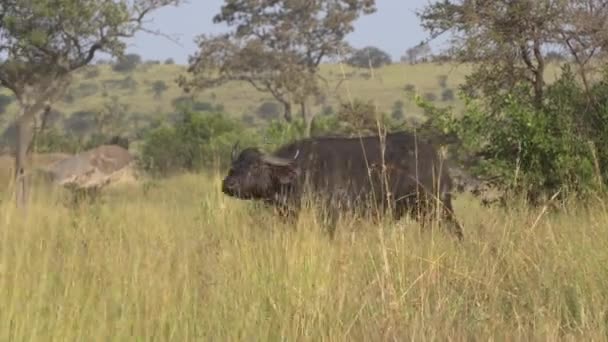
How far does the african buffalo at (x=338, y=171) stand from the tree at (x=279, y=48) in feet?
66.5

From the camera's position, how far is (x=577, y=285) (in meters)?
4.21

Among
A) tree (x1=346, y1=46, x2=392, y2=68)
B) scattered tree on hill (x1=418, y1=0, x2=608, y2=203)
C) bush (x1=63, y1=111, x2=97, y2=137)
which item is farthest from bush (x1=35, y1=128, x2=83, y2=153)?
bush (x1=63, y1=111, x2=97, y2=137)

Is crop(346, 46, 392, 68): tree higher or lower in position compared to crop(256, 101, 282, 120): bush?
higher

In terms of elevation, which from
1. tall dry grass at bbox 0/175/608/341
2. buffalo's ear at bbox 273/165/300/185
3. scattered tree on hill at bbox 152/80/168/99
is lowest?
tall dry grass at bbox 0/175/608/341

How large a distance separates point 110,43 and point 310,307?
9364 mm

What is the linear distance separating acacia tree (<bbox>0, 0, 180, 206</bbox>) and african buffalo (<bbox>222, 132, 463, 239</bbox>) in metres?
4.20

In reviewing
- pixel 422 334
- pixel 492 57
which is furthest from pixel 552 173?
pixel 422 334

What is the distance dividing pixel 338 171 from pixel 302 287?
487cm

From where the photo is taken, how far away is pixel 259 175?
8844 millimetres

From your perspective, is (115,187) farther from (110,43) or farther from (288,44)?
(288,44)

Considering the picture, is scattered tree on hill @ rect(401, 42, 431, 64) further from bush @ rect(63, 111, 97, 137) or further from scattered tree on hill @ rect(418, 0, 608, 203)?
bush @ rect(63, 111, 97, 137)

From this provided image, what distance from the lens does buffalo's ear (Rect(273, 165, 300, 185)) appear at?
29.2ft

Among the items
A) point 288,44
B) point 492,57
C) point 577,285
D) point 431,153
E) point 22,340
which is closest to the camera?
point 22,340

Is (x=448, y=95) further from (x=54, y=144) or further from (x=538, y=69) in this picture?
(x=538, y=69)
